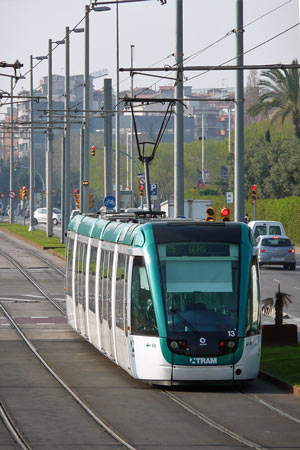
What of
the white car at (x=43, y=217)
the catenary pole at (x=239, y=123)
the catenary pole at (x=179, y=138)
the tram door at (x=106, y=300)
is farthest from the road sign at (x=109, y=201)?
the white car at (x=43, y=217)

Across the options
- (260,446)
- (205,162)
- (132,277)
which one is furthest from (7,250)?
(205,162)

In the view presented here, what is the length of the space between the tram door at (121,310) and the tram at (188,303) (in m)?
0.02

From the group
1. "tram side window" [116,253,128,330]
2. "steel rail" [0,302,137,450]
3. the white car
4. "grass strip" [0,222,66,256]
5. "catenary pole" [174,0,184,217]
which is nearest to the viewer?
"steel rail" [0,302,137,450]

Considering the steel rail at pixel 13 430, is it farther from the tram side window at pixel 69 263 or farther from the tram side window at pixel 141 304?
the tram side window at pixel 69 263

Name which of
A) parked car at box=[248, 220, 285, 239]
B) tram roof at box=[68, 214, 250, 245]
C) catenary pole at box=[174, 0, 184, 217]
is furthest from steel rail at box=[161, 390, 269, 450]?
parked car at box=[248, 220, 285, 239]

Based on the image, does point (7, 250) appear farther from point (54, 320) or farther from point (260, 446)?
point (260, 446)

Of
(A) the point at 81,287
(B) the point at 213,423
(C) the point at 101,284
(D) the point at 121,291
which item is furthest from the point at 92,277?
(B) the point at 213,423

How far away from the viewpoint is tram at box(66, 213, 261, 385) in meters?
16.5

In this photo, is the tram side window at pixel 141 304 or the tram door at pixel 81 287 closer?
the tram side window at pixel 141 304

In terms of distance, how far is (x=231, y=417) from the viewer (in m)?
14.5

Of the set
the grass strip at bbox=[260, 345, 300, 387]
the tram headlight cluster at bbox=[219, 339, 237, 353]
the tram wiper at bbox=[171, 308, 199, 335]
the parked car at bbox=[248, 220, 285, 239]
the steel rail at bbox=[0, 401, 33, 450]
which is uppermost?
the parked car at bbox=[248, 220, 285, 239]

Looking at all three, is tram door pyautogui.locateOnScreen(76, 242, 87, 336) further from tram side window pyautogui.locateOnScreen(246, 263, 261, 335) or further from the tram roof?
tram side window pyautogui.locateOnScreen(246, 263, 261, 335)

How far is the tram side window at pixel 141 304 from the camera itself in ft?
54.9

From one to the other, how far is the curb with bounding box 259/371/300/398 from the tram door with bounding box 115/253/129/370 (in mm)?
2229
